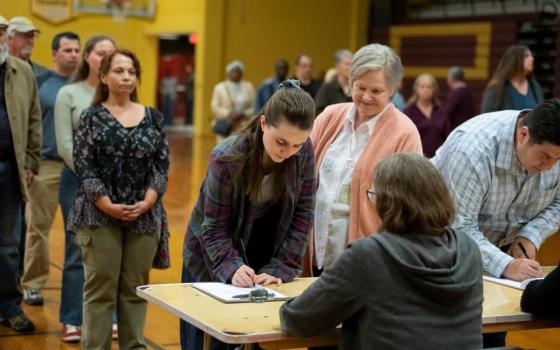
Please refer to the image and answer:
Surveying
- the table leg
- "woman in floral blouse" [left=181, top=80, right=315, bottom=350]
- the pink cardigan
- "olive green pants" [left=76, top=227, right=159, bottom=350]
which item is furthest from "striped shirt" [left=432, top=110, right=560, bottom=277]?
"olive green pants" [left=76, top=227, right=159, bottom=350]

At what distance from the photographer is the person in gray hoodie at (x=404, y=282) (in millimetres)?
2324

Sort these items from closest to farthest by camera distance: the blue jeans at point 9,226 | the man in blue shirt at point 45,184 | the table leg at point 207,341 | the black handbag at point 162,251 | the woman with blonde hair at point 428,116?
the table leg at point 207,341, the black handbag at point 162,251, the blue jeans at point 9,226, the man in blue shirt at point 45,184, the woman with blonde hair at point 428,116

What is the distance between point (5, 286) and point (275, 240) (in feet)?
7.34

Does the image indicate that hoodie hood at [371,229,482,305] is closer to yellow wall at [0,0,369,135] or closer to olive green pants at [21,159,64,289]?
olive green pants at [21,159,64,289]

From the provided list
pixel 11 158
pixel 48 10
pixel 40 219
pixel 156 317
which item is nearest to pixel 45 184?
pixel 40 219

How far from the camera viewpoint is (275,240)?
3275mm

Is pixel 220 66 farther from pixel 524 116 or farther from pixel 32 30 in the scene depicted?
pixel 524 116

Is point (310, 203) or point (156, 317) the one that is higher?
point (310, 203)

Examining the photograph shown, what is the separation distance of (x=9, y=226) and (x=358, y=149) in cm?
225

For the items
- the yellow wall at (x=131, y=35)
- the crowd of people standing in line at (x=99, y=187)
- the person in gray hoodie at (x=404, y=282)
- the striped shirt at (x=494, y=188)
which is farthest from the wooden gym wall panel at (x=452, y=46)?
the person in gray hoodie at (x=404, y=282)

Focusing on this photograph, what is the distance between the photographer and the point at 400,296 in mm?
2324

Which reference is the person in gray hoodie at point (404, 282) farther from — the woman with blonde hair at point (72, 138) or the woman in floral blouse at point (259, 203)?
the woman with blonde hair at point (72, 138)

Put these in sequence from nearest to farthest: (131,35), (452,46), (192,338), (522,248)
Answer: (192,338), (522,248), (452,46), (131,35)

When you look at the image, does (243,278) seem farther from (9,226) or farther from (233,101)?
(233,101)
